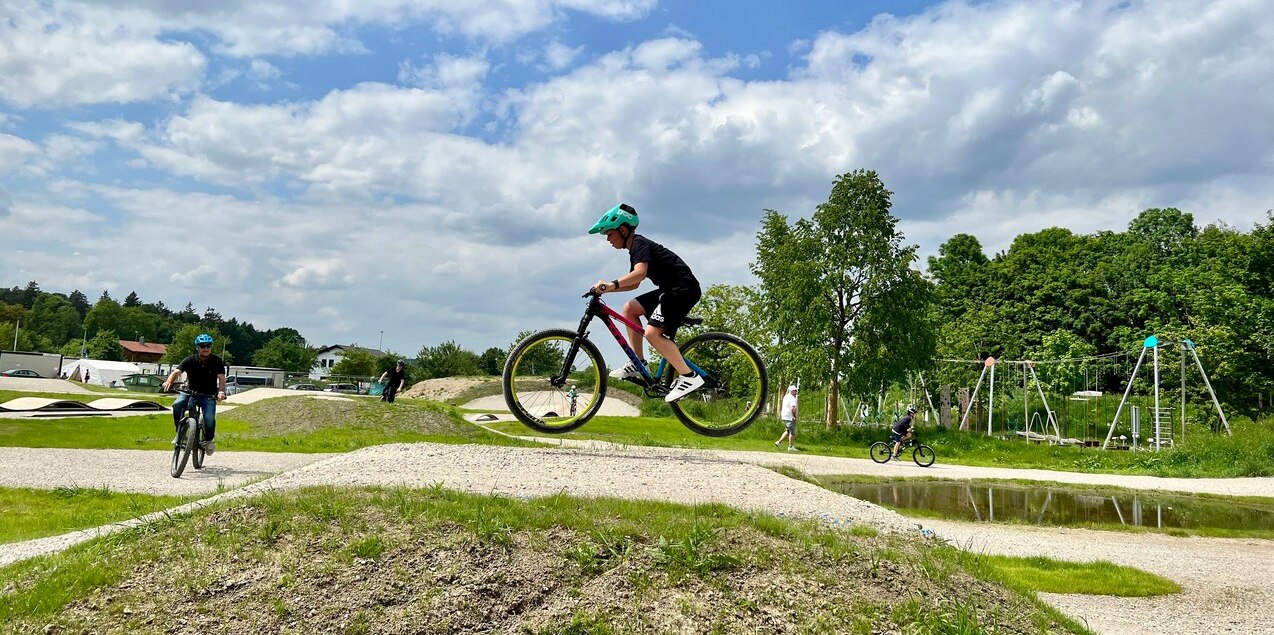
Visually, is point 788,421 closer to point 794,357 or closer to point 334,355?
point 794,357

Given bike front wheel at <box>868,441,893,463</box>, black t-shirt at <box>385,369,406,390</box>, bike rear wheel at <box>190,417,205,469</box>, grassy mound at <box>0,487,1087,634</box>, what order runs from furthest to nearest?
1. black t-shirt at <box>385,369,406,390</box>
2. bike front wheel at <box>868,441,893,463</box>
3. bike rear wheel at <box>190,417,205,469</box>
4. grassy mound at <box>0,487,1087,634</box>

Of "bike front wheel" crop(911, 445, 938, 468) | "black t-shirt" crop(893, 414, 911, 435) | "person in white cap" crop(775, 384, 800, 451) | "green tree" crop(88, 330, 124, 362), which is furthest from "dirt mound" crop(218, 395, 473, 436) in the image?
"green tree" crop(88, 330, 124, 362)

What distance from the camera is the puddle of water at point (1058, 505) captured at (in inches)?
596

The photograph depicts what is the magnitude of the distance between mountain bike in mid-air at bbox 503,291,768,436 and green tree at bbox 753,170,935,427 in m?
23.3

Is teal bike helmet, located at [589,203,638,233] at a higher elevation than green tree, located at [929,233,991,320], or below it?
below

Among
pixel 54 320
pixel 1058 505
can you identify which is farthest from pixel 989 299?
pixel 54 320

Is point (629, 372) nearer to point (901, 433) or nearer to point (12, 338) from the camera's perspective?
point (901, 433)

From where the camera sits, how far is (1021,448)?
31859mm

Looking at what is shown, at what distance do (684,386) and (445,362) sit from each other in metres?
69.5

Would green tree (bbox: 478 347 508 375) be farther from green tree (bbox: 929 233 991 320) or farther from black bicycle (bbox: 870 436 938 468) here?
black bicycle (bbox: 870 436 938 468)

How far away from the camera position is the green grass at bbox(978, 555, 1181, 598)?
8.80 metres

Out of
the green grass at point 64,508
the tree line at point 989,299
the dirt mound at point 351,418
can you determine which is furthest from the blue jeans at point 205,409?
the tree line at point 989,299

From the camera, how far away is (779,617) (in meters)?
5.52

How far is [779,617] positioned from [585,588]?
4.61ft
